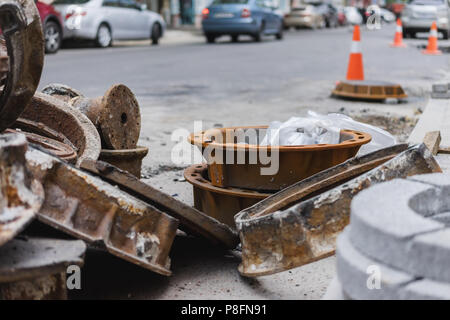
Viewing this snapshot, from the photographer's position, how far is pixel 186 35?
85.4ft

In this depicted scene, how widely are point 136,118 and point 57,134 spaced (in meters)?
0.59

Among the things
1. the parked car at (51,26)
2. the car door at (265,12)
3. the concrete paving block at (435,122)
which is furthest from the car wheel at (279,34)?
the concrete paving block at (435,122)

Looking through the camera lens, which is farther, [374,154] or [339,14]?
[339,14]

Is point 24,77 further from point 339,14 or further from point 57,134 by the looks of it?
point 339,14

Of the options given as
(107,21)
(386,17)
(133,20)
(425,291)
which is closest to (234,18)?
(133,20)

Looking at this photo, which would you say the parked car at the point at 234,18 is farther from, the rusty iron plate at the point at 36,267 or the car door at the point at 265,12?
the rusty iron plate at the point at 36,267

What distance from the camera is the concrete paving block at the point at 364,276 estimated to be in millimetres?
1757

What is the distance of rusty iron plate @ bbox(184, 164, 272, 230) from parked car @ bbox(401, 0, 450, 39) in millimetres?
20358

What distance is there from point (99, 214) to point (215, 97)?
6430mm

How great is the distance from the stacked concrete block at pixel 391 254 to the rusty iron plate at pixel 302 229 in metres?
0.65

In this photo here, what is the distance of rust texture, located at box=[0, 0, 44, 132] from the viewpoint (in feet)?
8.95
